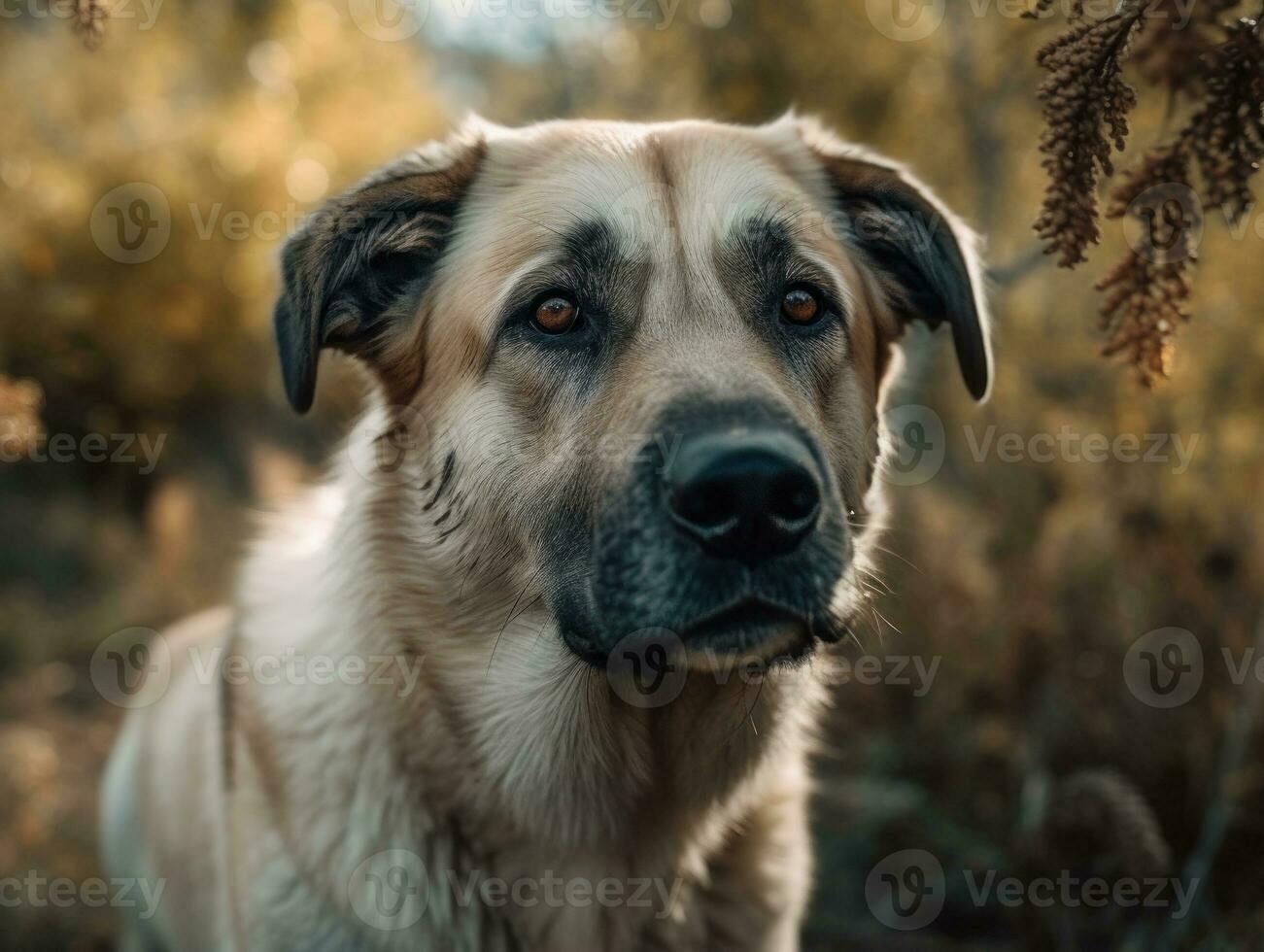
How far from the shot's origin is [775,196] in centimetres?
269

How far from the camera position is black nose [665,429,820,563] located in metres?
1.95

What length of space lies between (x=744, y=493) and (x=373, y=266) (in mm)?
1467

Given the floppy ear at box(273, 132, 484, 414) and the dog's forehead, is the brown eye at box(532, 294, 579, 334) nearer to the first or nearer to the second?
the dog's forehead

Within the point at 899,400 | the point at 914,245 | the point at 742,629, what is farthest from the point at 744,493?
the point at 899,400

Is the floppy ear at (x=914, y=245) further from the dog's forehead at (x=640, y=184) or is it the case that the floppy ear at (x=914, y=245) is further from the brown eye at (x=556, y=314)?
the brown eye at (x=556, y=314)

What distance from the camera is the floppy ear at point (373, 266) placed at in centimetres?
259

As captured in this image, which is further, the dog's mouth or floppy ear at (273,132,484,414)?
floppy ear at (273,132,484,414)

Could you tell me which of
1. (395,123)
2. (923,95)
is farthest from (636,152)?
(395,123)

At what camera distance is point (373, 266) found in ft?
9.36

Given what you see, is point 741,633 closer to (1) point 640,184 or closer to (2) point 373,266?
(1) point 640,184

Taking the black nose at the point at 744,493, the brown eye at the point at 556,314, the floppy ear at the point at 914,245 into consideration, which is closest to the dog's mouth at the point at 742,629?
the black nose at the point at 744,493

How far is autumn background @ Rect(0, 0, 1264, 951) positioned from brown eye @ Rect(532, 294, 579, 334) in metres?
0.77

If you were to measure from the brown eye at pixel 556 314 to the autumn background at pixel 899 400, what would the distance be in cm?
77

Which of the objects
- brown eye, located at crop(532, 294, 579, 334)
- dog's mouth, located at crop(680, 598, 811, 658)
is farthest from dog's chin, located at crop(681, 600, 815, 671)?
brown eye, located at crop(532, 294, 579, 334)
